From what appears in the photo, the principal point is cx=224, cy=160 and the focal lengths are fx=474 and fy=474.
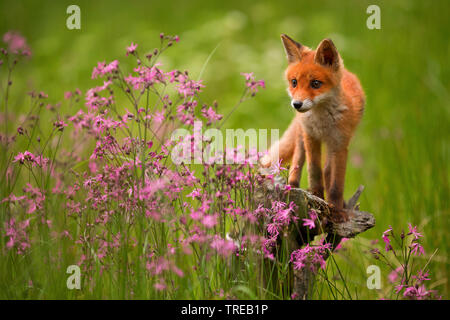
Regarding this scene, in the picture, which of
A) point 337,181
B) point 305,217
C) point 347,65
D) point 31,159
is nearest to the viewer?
point 31,159

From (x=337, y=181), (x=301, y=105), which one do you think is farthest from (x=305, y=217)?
(x=301, y=105)

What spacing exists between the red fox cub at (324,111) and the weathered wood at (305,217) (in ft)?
0.39

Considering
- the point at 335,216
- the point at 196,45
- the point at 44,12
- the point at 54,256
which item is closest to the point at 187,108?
the point at 54,256

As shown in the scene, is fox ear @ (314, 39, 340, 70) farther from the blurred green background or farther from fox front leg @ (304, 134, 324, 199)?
fox front leg @ (304, 134, 324, 199)

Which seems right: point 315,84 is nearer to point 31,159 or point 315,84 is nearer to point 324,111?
point 324,111

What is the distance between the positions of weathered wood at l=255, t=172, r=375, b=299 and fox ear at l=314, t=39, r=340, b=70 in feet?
3.10

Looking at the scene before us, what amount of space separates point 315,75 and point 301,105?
1.01 ft

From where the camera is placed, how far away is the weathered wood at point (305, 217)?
3.08m

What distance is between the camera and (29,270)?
2.74 m

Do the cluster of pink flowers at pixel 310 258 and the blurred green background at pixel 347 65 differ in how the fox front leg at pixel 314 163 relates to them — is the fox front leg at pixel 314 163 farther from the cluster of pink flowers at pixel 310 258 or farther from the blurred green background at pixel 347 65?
the cluster of pink flowers at pixel 310 258

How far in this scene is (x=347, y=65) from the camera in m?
9.28

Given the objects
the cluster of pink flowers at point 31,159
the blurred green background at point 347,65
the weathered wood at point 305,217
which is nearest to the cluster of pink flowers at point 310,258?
the weathered wood at point 305,217

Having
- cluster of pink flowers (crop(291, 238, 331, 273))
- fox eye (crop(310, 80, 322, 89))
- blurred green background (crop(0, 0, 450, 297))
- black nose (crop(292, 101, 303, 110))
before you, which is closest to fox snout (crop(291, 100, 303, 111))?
black nose (crop(292, 101, 303, 110))
